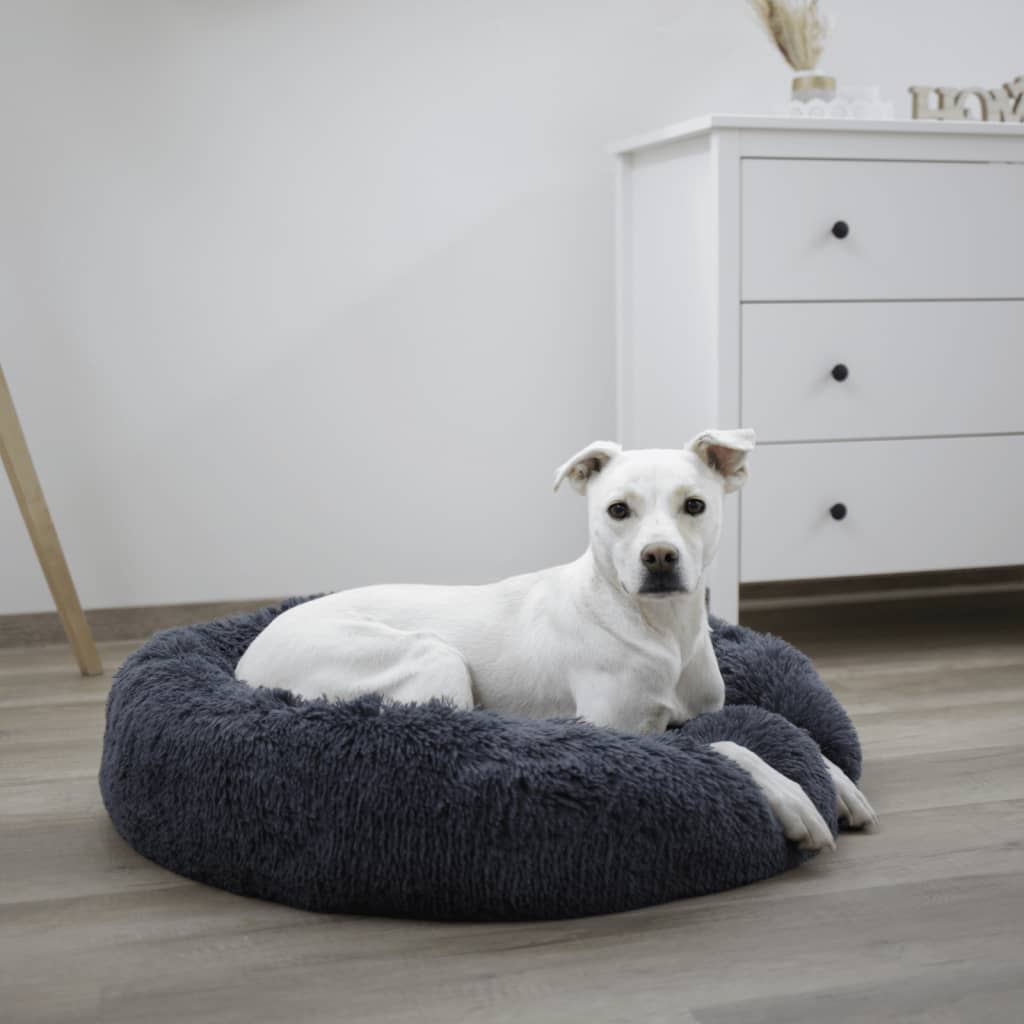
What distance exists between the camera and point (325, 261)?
10.1 ft

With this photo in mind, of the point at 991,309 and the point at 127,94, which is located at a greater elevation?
the point at 127,94

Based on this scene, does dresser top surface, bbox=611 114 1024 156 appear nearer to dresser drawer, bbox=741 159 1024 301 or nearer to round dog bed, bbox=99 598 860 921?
dresser drawer, bbox=741 159 1024 301

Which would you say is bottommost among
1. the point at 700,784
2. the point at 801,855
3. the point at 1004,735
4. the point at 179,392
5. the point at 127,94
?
the point at 1004,735

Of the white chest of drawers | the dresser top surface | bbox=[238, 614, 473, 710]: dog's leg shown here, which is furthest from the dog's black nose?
the dresser top surface

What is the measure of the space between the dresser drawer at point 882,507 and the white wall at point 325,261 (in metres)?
0.32

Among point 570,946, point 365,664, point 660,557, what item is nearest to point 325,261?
point 365,664

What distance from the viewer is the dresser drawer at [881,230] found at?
8.43 ft

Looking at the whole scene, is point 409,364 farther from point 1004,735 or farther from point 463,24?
point 1004,735

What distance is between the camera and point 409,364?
3154mm

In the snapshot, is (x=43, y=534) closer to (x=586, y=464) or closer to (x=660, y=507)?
(x=586, y=464)

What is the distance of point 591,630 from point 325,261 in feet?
5.03

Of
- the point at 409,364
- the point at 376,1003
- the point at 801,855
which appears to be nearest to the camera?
the point at 376,1003

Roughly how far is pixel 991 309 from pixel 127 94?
194cm

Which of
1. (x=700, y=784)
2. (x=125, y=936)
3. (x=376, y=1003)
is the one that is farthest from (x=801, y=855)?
(x=125, y=936)
